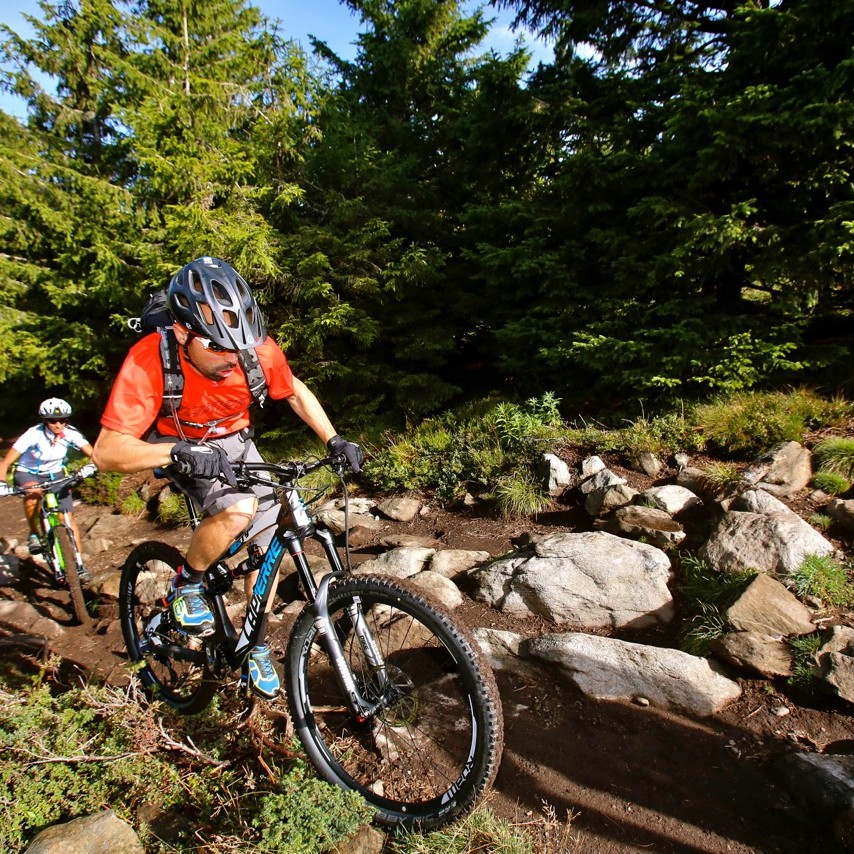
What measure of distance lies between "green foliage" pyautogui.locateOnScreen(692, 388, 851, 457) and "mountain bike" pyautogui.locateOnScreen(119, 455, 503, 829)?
12.4 ft

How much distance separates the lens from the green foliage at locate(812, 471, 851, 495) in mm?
4289

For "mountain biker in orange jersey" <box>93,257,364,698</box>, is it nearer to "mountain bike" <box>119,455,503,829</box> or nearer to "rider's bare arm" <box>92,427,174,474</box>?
"rider's bare arm" <box>92,427,174,474</box>

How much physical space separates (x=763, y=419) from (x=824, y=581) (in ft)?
6.65

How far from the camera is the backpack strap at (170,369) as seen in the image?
9.23 feet

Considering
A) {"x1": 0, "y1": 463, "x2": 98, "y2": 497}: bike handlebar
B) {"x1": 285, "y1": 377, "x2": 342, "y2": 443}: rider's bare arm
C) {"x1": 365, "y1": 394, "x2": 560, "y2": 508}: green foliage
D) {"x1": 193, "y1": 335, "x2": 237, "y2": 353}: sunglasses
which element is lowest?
{"x1": 365, "y1": 394, "x2": 560, "y2": 508}: green foliage

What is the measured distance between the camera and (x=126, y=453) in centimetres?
253

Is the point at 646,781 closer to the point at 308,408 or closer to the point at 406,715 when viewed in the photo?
the point at 406,715

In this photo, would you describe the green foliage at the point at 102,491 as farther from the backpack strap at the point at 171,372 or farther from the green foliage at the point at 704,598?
the green foliage at the point at 704,598

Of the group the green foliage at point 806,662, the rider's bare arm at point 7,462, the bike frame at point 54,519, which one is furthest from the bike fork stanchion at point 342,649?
the bike frame at point 54,519

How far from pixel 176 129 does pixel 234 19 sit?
3.85 metres

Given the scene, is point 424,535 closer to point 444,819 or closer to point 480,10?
point 444,819

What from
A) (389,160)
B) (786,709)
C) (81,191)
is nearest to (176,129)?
(81,191)

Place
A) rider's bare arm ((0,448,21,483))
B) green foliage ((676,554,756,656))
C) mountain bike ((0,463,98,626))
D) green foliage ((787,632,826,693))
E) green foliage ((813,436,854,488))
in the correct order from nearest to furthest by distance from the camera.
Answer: green foliage ((787,632,826,693)) → green foliage ((676,554,756,656)) → green foliage ((813,436,854,488)) → rider's bare arm ((0,448,21,483)) → mountain bike ((0,463,98,626))

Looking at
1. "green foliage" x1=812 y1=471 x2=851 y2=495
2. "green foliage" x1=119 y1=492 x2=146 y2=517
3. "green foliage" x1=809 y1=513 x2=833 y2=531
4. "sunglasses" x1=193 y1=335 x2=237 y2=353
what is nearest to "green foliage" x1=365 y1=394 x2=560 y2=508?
"green foliage" x1=809 y1=513 x2=833 y2=531
